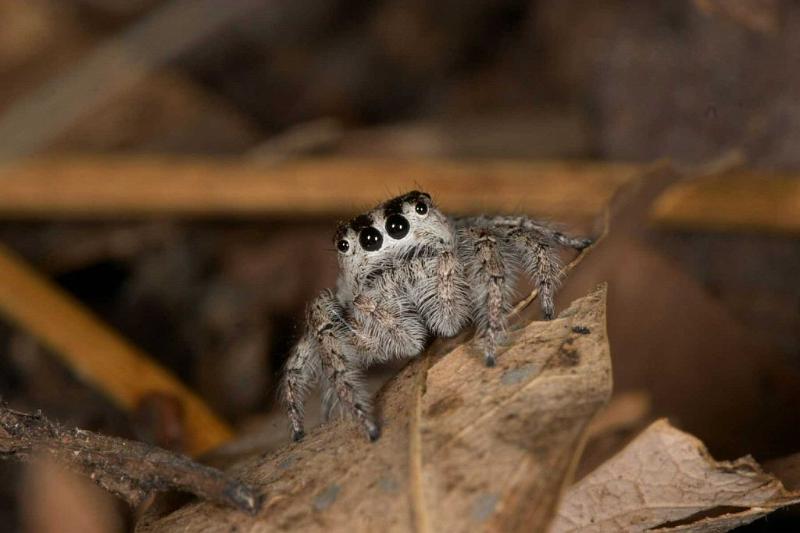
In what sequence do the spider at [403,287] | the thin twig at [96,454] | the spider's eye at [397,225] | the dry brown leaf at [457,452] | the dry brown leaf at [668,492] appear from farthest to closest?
the spider's eye at [397,225]
the spider at [403,287]
the thin twig at [96,454]
the dry brown leaf at [668,492]
the dry brown leaf at [457,452]

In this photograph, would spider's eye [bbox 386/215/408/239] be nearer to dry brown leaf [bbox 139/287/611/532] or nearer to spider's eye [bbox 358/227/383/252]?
spider's eye [bbox 358/227/383/252]

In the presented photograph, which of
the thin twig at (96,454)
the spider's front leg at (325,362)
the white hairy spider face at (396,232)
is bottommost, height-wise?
the thin twig at (96,454)

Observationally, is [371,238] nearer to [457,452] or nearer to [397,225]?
[397,225]

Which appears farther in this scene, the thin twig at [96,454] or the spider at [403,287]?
the spider at [403,287]

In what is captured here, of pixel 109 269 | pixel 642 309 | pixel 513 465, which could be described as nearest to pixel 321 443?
pixel 513 465

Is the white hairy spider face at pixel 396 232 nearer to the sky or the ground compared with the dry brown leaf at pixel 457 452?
nearer to the sky

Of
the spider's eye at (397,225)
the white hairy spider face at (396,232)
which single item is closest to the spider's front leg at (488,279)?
the white hairy spider face at (396,232)

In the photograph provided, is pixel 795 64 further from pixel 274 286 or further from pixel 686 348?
pixel 274 286

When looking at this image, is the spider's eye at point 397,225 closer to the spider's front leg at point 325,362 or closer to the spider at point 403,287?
the spider at point 403,287
